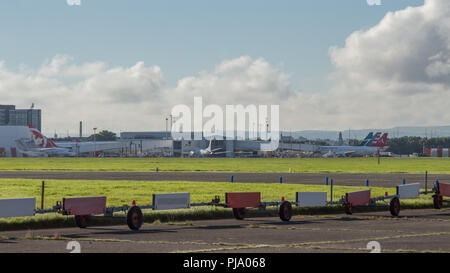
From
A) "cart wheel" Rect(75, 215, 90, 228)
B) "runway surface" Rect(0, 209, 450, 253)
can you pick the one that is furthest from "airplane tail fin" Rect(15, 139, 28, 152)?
"cart wheel" Rect(75, 215, 90, 228)

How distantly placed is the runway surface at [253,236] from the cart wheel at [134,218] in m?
0.37

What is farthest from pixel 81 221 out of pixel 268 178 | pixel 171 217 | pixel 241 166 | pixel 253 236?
pixel 241 166

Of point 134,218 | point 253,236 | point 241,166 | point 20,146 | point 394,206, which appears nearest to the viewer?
point 253,236

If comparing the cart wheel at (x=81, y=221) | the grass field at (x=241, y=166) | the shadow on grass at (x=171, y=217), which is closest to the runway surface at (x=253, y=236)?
the cart wheel at (x=81, y=221)

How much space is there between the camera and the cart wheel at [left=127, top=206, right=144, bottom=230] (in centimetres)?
2239

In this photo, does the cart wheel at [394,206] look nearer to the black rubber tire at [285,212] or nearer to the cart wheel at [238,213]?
the black rubber tire at [285,212]

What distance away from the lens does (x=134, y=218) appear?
22562 millimetres

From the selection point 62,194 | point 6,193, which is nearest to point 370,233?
point 62,194

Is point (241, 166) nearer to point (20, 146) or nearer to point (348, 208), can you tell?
point (348, 208)

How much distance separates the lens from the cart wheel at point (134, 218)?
22391 mm

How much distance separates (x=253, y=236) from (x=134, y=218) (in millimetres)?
4468

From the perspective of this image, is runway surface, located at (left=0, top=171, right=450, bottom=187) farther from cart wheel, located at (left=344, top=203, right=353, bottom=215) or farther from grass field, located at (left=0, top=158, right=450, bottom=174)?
cart wheel, located at (left=344, top=203, right=353, bottom=215)
